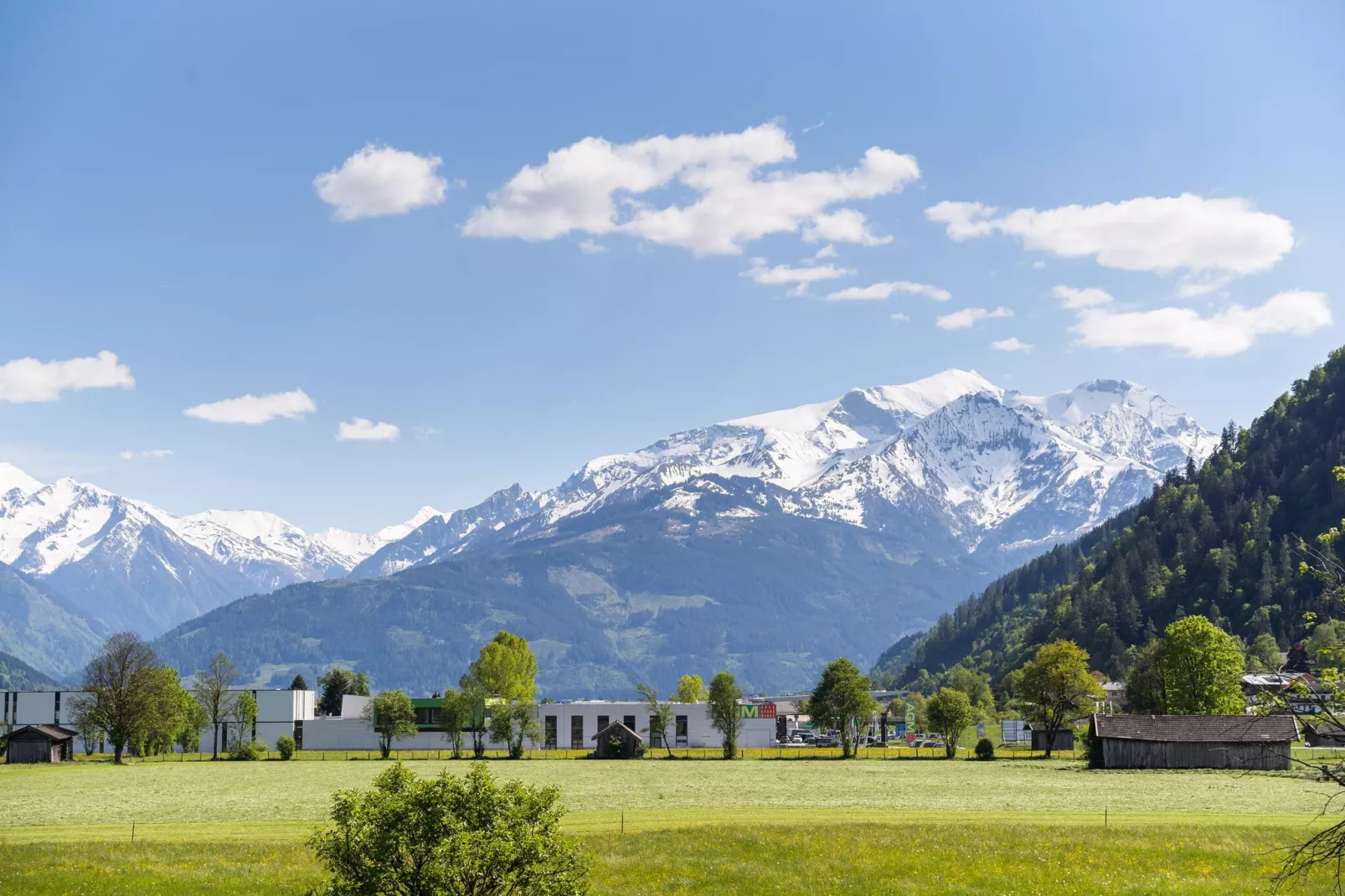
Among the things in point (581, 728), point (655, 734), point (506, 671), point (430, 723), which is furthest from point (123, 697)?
point (581, 728)

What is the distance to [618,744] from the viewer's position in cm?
14962

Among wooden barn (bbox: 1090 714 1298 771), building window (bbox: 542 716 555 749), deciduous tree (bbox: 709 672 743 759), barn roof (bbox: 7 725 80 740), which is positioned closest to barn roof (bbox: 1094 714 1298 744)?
wooden barn (bbox: 1090 714 1298 771)

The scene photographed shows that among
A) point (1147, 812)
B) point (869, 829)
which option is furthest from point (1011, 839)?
point (1147, 812)

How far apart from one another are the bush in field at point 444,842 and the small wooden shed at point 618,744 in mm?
124757

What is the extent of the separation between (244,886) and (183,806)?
35.0 m

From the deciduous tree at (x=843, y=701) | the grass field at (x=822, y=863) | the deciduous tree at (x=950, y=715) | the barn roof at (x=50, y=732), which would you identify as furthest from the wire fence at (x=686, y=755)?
the grass field at (x=822, y=863)

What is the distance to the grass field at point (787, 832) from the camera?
43781 mm

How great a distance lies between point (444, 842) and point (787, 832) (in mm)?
32366

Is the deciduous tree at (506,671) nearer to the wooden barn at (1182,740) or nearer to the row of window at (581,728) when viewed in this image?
the row of window at (581,728)

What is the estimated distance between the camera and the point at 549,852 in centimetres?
2711

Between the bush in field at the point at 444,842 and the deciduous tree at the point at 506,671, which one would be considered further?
the deciduous tree at the point at 506,671

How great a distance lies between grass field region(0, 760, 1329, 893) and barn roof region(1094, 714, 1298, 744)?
10.5 m

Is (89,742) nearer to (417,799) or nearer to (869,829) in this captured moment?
(869,829)

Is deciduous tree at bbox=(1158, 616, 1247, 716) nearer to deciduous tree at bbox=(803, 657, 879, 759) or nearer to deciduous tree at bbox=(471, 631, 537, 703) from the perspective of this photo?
deciduous tree at bbox=(803, 657, 879, 759)
